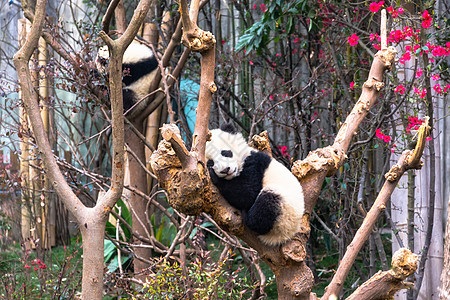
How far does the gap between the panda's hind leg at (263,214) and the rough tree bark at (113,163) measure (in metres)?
0.78

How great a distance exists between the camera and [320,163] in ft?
7.03

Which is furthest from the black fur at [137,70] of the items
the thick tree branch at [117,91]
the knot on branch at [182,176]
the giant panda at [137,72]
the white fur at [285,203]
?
the knot on branch at [182,176]

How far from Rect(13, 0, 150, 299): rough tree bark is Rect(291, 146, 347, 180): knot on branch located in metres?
0.91

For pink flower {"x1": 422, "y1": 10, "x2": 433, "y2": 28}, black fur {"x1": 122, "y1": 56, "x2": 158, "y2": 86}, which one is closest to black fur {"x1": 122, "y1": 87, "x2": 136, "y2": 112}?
black fur {"x1": 122, "y1": 56, "x2": 158, "y2": 86}

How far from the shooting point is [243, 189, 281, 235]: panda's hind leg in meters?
1.96

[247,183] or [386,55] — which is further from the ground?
[386,55]

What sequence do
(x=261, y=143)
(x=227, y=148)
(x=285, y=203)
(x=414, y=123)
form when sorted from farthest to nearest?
(x=414, y=123) < (x=261, y=143) < (x=227, y=148) < (x=285, y=203)

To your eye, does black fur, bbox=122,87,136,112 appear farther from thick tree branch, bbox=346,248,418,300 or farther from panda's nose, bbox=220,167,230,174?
thick tree branch, bbox=346,248,418,300

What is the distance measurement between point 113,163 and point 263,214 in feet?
2.89

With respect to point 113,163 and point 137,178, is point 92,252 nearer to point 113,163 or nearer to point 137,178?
point 113,163

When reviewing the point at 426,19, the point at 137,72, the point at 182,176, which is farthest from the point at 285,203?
the point at 137,72

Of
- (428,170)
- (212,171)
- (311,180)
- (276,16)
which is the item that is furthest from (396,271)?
(276,16)

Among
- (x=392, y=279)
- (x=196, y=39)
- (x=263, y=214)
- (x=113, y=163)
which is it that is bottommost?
(x=392, y=279)

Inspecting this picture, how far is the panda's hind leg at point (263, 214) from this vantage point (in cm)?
196
